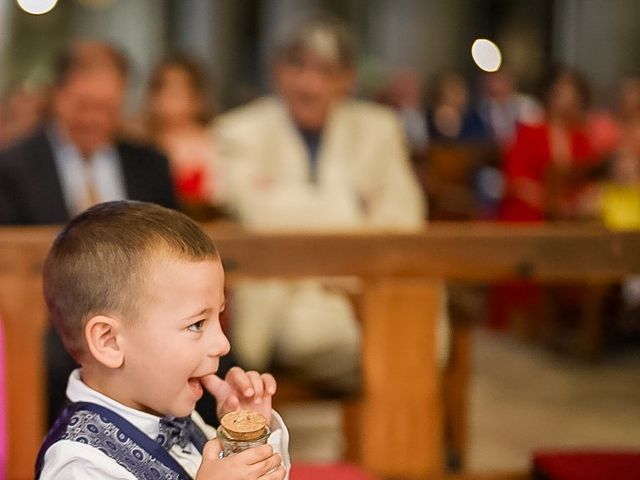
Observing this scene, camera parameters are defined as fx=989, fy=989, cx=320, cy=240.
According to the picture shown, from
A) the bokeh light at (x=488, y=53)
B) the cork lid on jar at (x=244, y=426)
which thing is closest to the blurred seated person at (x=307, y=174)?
the cork lid on jar at (x=244, y=426)

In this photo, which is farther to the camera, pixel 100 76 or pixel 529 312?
pixel 529 312

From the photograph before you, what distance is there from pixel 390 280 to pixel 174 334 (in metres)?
1.07

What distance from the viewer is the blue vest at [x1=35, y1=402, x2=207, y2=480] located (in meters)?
1.26

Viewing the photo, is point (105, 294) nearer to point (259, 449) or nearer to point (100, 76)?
point (259, 449)

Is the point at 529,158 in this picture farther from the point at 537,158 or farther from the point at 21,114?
the point at 21,114

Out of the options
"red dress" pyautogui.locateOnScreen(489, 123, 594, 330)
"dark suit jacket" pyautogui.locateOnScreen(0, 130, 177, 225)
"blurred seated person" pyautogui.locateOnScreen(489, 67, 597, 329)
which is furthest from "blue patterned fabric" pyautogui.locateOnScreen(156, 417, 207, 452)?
"red dress" pyautogui.locateOnScreen(489, 123, 594, 330)

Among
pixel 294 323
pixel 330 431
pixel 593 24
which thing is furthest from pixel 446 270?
pixel 593 24

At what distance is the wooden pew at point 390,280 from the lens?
2.20 metres

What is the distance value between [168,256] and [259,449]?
0.28m

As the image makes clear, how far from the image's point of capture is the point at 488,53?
40.7 feet

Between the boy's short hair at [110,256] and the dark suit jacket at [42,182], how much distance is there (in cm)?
169

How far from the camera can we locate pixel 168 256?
1.27 m

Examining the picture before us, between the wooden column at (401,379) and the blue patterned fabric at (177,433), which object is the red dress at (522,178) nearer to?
the wooden column at (401,379)

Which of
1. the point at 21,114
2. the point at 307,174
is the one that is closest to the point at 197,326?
the point at 307,174
